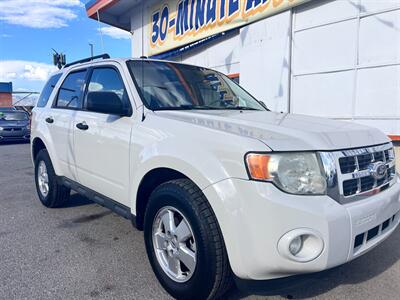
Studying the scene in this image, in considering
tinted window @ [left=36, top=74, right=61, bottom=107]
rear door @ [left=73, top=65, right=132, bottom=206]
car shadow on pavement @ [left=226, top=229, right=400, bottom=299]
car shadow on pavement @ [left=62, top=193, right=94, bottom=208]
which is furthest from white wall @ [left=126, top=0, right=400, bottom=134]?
car shadow on pavement @ [left=226, top=229, right=400, bottom=299]

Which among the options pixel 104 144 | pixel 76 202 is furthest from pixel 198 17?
pixel 104 144

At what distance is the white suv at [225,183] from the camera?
6.09 ft

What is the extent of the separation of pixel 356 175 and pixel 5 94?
46.5 meters

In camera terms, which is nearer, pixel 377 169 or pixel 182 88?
pixel 377 169

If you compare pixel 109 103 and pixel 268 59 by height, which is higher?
pixel 268 59

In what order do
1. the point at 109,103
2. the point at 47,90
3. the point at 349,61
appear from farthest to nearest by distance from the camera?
the point at 349,61
the point at 47,90
the point at 109,103

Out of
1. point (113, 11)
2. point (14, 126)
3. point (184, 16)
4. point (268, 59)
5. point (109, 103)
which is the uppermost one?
point (113, 11)

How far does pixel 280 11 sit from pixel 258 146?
6.58 m

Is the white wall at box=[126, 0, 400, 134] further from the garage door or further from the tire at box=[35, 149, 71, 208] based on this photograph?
the tire at box=[35, 149, 71, 208]

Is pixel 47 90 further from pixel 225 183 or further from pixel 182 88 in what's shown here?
pixel 225 183

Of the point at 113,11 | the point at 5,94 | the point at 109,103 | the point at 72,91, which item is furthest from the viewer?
the point at 5,94

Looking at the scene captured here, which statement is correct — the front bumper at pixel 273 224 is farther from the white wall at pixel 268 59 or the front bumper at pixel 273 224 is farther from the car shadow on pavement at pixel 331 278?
the white wall at pixel 268 59

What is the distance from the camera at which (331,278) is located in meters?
2.71

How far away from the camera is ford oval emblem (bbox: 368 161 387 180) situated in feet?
7.23
